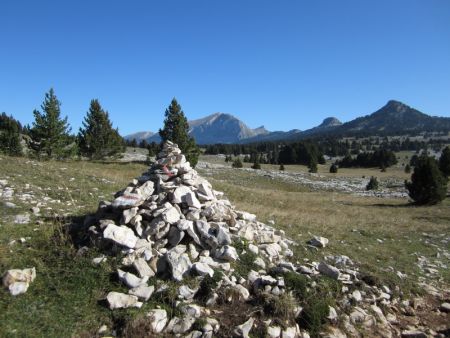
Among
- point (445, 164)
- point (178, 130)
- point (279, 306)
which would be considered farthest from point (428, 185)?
point (279, 306)

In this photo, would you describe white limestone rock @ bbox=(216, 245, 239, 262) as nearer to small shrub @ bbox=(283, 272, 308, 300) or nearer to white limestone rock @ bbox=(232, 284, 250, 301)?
white limestone rock @ bbox=(232, 284, 250, 301)

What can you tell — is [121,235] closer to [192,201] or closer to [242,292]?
[192,201]

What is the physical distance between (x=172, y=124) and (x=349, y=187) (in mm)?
31752

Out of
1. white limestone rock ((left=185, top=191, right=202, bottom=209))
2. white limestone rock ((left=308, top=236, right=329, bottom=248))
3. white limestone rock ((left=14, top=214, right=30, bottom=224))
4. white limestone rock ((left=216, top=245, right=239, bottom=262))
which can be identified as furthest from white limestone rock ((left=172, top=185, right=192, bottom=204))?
white limestone rock ((left=308, top=236, right=329, bottom=248))

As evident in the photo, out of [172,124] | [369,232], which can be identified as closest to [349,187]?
[172,124]

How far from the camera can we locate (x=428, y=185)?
37000mm

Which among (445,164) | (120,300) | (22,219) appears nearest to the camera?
(120,300)

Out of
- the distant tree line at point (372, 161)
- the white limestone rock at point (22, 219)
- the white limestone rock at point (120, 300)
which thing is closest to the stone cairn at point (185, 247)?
the white limestone rock at point (120, 300)

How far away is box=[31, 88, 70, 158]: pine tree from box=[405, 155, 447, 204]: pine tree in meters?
39.7

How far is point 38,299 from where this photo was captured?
6.83 meters

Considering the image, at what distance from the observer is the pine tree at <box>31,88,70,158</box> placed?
37750mm

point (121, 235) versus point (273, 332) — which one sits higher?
point (121, 235)

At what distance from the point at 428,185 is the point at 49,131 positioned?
42025mm

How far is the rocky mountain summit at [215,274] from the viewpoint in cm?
700
